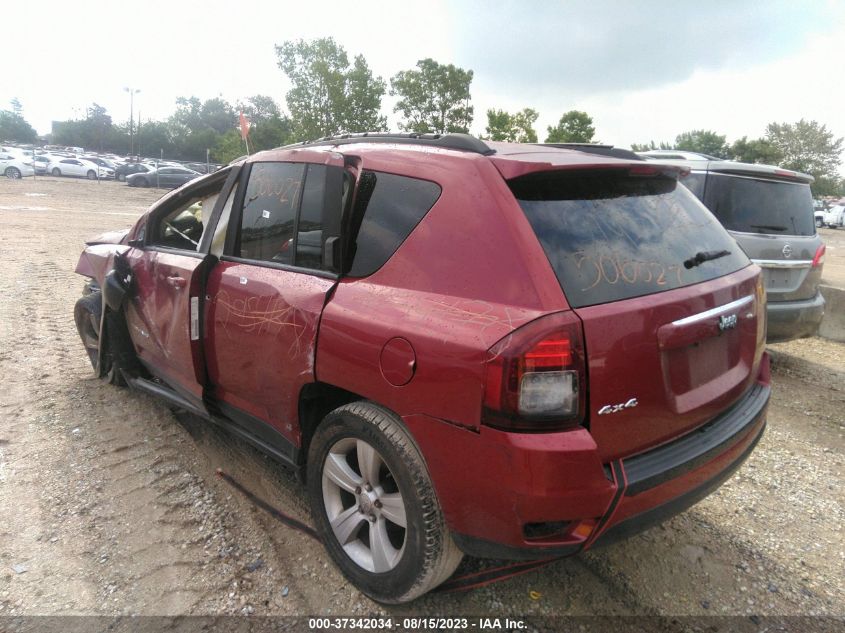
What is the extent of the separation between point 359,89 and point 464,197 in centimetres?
2712

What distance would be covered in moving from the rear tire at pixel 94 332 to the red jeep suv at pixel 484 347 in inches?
79.6

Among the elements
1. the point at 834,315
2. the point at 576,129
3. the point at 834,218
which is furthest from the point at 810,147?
the point at 834,315

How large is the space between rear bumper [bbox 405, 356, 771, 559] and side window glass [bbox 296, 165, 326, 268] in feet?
3.16

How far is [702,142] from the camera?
49062 mm

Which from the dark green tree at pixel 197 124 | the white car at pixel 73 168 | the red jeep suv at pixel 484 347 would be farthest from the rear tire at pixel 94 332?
the dark green tree at pixel 197 124

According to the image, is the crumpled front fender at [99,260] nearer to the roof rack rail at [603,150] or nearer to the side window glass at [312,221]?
the side window glass at [312,221]

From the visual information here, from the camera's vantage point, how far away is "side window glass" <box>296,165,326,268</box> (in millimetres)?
2580

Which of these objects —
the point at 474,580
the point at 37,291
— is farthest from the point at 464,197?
the point at 37,291

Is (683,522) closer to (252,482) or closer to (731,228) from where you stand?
(252,482)

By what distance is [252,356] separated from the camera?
2822mm

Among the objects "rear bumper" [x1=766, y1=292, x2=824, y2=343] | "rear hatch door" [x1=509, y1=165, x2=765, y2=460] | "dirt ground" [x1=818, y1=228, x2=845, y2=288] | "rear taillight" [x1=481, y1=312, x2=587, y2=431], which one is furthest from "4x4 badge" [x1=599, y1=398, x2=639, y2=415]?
"dirt ground" [x1=818, y1=228, x2=845, y2=288]

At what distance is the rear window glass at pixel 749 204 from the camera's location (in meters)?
5.12

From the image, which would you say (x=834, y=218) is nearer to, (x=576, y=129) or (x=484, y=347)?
(x=576, y=129)

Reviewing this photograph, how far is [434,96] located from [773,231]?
24131 millimetres
